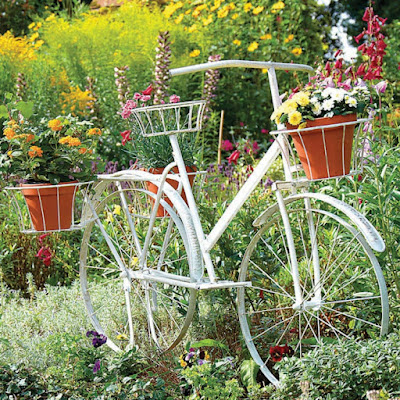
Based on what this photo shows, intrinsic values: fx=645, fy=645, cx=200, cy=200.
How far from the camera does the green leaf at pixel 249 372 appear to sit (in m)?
2.96

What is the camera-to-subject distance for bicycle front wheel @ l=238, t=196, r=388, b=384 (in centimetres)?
293

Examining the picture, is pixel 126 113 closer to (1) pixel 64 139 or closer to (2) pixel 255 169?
(1) pixel 64 139

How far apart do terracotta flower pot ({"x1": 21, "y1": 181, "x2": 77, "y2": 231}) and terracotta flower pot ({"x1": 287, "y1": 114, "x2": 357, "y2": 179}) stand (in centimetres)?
137

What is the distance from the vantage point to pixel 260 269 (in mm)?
3150

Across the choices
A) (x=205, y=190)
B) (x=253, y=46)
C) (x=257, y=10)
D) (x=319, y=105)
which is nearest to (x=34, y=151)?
(x=319, y=105)

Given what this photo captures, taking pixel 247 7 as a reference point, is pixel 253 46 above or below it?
below

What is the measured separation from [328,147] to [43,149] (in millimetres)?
1567

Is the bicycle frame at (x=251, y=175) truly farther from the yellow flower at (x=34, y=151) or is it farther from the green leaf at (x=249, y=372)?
the yellow flower at (x=34, y=151)

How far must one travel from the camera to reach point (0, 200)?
18.0ft

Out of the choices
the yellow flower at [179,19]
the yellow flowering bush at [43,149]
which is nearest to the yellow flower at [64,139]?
the yellow flowering bush at [43,149]

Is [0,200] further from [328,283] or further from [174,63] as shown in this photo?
[328,283]

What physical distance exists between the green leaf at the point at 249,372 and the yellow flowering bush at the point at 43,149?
1288 mm

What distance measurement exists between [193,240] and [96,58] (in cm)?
481

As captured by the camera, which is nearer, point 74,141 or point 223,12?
point 74,141
